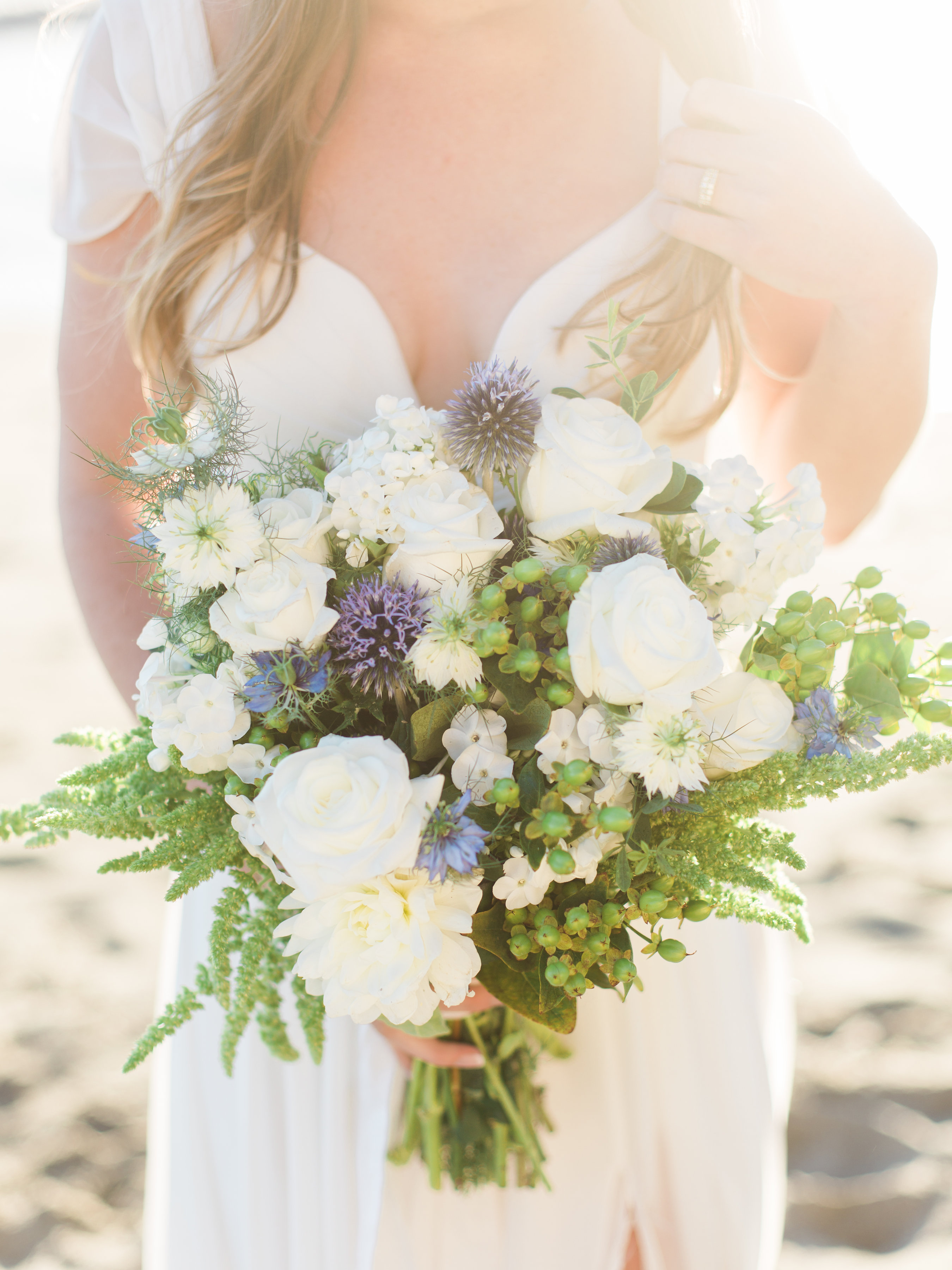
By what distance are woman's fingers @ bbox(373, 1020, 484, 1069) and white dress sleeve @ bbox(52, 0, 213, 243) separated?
1221mm

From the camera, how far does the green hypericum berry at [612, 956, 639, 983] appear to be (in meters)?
0.83

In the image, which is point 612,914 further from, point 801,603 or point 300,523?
point 300,523

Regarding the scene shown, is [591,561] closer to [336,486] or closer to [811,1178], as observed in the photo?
[336,486]

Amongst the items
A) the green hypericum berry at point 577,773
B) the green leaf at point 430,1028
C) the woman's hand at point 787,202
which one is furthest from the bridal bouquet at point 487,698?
the woman's hand at point 787,202

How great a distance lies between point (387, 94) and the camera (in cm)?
135

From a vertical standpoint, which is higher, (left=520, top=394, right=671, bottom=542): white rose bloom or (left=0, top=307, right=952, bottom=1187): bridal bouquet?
(left=520, top=394, right=671, bottom=542): white rose bloom

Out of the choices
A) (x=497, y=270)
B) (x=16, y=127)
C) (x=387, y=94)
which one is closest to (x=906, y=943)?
(x=497, y=270)

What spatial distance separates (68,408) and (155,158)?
0.38 m

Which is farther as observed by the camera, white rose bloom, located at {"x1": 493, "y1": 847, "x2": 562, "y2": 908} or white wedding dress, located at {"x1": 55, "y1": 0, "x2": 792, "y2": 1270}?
white wedding dress, located at {"x1": 55, "y1": 0, "x2": 792, "y2": 1270}

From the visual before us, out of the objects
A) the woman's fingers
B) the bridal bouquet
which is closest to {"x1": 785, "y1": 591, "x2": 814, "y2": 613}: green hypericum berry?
the bridal bouquet

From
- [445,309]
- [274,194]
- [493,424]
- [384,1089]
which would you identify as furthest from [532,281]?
[384,1089]

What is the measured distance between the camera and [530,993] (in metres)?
0.93

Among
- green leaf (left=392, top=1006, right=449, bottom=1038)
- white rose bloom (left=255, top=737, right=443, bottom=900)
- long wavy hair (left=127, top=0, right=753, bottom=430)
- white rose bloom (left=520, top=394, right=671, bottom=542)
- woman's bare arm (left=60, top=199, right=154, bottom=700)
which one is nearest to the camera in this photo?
white rose bloom (left=255, top=737, right=443, bottom=900)

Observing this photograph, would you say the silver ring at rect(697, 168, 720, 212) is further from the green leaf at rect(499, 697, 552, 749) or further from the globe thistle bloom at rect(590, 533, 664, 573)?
the green leaf at rect(499, 697, 552, 749)
